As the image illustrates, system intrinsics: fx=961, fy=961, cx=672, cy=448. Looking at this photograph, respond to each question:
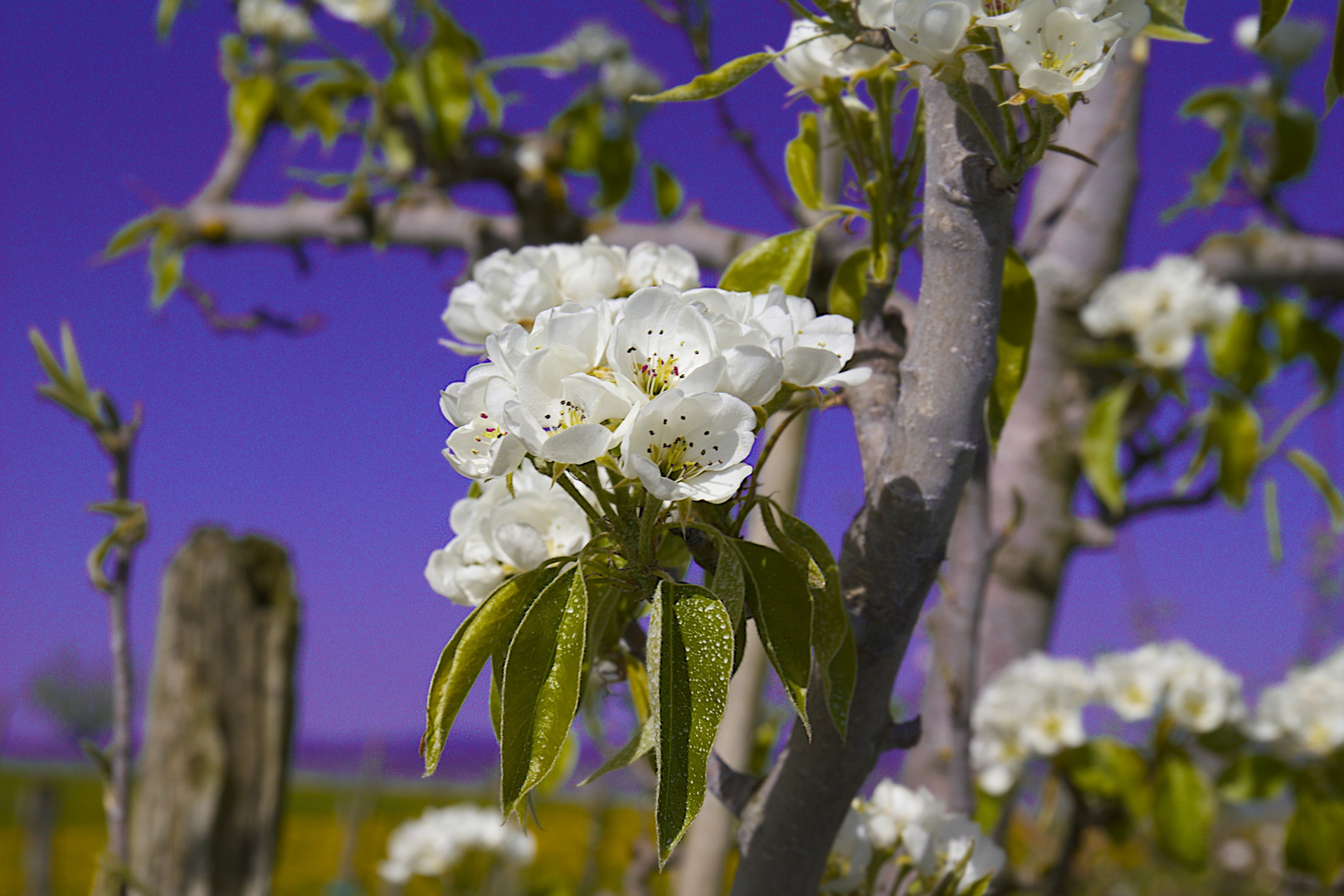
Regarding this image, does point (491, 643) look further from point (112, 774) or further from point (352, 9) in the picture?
point (352, 9)

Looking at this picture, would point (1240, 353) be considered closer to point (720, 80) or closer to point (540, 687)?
point (720, 80)

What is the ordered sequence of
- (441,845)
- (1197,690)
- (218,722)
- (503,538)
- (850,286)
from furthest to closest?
(441,845)
(1197,690)
(218,722)
(850,286)
(503,538)

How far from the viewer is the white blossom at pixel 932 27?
14.7 inches

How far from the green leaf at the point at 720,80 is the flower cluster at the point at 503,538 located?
0.19 metres

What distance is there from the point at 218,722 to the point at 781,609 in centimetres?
92

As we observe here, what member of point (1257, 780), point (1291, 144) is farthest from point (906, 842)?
point (1291, 144)

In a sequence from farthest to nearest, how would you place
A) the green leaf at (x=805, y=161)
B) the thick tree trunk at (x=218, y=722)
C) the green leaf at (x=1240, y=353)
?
the green leaf at (x=1240, y=353) → the thick tree trunk at (x=218, y=722) → the green leaf at (x=805, y=161)

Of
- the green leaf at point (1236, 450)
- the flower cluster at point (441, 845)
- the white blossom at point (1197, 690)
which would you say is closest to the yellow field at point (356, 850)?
the flower cluster at point (441, 845)

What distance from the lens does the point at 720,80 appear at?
1.51ft

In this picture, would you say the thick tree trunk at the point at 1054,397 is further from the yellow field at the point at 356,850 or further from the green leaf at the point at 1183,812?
the yellow field at the point at 356,850

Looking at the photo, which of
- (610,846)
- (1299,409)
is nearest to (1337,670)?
(1299,409)

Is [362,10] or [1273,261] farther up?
[362,10]

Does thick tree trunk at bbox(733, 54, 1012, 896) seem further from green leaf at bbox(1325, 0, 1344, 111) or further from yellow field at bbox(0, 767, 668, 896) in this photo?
yellow field at bbox(0, 767, 668, 896)

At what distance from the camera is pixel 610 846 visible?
4.84m
